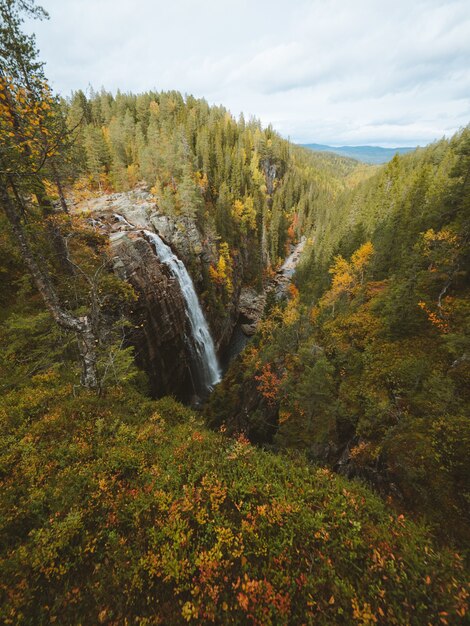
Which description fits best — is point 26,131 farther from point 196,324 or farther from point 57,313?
point 196,324

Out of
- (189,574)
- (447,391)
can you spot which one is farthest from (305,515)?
(447,391)

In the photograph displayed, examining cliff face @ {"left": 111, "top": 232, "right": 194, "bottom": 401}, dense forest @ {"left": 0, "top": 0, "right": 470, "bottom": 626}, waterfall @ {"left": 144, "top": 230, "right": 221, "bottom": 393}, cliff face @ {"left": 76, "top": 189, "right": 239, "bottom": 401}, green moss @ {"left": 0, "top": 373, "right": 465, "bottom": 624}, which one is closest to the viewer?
green moss @ {"left": 0, "top": 373, "right": 465, "bottom": 624}

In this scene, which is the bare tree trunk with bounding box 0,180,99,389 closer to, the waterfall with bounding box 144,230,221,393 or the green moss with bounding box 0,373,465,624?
the green moss with bounding box 0,373,465,624

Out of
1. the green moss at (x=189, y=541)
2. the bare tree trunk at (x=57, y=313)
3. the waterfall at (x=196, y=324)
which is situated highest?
the bare tree trunk at (x=57, y=313)

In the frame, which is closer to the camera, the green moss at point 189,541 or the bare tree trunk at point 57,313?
the green moss at point 189,541

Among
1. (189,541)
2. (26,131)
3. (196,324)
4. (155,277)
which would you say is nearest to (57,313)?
(26,131)

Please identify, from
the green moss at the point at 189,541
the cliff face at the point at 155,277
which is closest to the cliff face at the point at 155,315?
the cliff face at the point at 155,277

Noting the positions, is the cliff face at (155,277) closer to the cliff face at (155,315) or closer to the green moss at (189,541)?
the cliff face at (155,315)

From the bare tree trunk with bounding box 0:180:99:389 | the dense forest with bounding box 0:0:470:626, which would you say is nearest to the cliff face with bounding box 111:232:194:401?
the dense forest with bounding box 0:0:470:626
